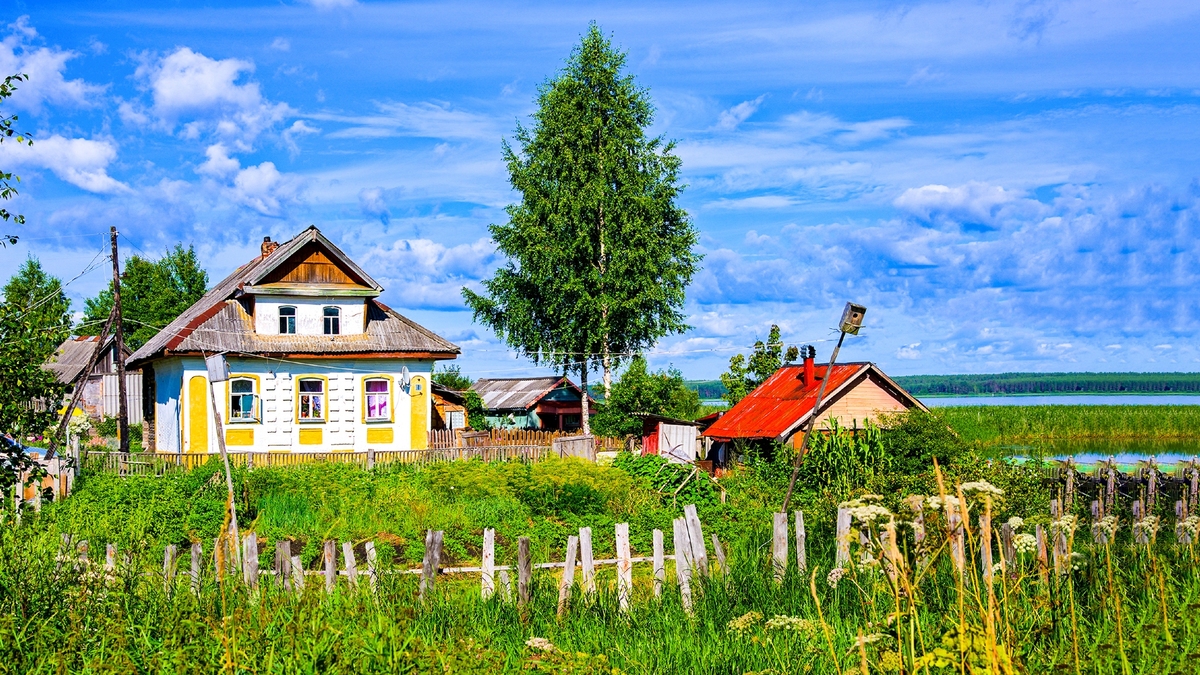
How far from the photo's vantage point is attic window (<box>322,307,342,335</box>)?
1194 inches

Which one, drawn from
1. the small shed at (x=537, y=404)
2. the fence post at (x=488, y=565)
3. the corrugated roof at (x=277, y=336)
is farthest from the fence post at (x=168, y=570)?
the small shed at (x=537, y=404)

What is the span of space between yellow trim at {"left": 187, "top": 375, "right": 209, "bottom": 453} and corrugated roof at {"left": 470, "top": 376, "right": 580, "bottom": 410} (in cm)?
1533

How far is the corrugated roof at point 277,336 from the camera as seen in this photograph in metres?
28.8

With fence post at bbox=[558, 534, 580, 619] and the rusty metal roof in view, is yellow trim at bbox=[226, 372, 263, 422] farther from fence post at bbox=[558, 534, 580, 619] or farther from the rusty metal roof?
fence post at bbox=[558, 534, 580, 619]

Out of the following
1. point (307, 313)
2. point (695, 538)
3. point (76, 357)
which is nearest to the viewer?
point (695, 538)

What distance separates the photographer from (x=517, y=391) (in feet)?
146

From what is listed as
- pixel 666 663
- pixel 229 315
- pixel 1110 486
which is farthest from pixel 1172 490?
pixel 229 315

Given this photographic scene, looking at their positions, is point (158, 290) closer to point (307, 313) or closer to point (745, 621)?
point (307, 313)

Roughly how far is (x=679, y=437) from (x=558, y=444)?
3.26 meters

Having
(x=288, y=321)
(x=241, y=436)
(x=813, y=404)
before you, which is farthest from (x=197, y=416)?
(x=813, y=404)

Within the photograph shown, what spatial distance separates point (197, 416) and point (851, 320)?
68.7 ft

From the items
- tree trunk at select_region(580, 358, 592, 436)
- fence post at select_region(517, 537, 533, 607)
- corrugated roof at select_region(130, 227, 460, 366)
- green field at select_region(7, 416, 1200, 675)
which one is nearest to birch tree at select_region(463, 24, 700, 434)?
tree trunk at select_region(580, 358, 592, 436)

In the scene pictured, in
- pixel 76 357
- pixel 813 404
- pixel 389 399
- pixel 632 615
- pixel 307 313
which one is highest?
pixel 76 357

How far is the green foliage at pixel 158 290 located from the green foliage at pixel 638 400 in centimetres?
3174
